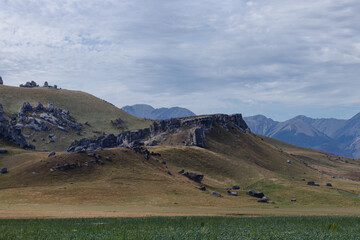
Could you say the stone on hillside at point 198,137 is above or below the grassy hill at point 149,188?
above

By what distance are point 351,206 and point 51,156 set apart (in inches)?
4010

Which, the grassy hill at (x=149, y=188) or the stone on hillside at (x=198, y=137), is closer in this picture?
the grassy hill at (x=149, y=188)

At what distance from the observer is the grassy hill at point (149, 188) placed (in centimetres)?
8531

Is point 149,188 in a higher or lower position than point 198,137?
lower

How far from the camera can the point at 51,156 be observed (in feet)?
407

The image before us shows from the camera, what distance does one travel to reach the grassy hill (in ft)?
280

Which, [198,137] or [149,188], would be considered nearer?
[149,188]

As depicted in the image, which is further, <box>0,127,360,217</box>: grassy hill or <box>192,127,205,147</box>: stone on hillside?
<box>192,127,205,147</box>: stone on hillside

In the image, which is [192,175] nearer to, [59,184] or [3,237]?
[59,184]

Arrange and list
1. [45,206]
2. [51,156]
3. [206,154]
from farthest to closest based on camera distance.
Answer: [206,154] → [51,156] → [45,206]

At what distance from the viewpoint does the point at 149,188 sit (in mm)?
108000

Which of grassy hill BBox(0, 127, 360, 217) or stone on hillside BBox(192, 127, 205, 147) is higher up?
stone on hillside BBox(192, 127, 205, 147)

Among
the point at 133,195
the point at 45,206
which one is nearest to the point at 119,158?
the point at 133,195

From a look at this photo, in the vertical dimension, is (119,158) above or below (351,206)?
above
